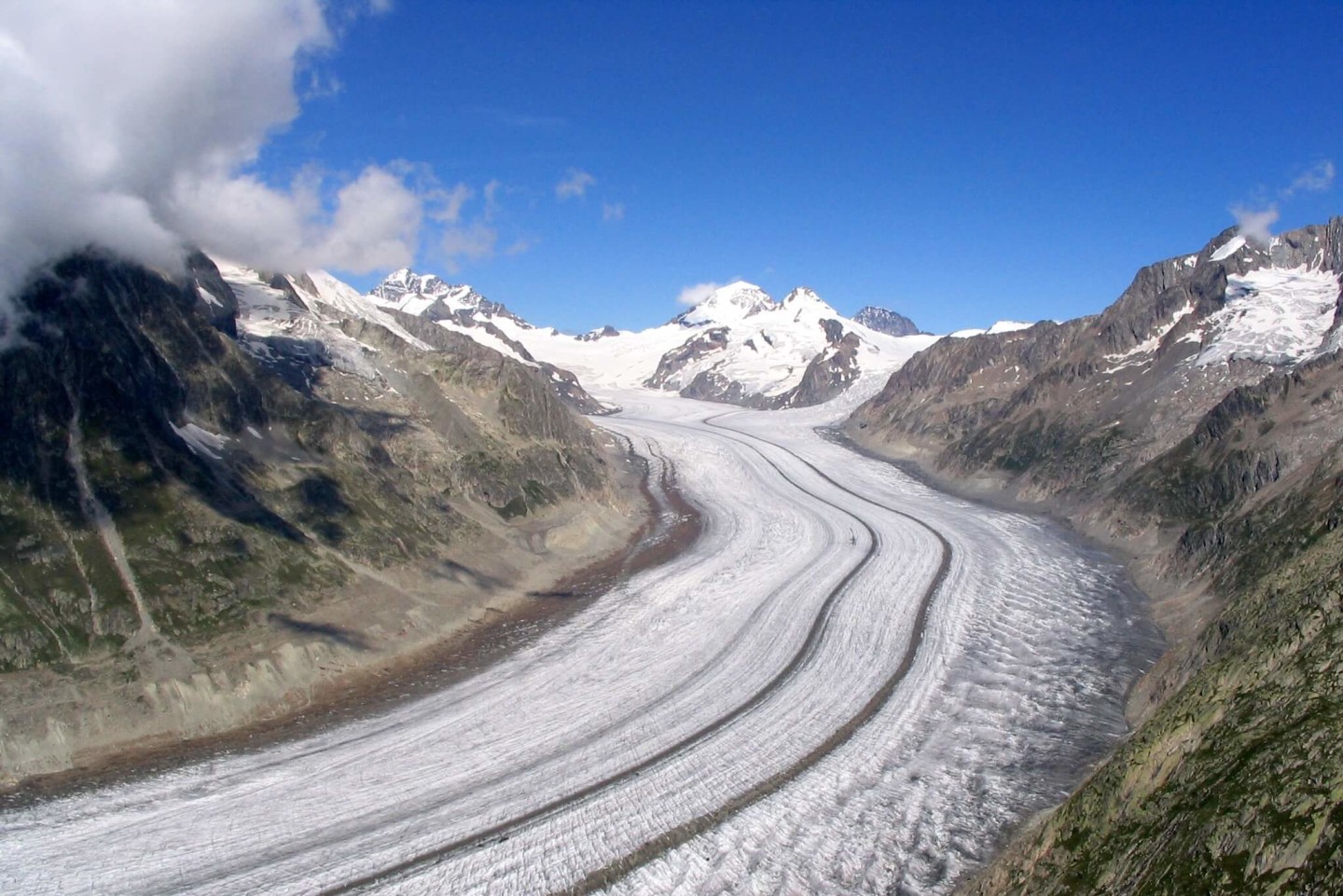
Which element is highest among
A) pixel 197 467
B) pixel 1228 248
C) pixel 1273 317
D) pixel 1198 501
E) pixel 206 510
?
pixel 1228 248

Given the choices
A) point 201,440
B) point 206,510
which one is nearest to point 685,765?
point 206,510

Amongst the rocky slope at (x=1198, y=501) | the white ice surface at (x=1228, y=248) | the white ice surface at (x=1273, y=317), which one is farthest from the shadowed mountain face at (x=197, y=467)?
the white ice surface at (x=1228, y=248)

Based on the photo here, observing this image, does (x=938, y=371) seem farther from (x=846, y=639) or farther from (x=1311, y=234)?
(x=846, y=639)

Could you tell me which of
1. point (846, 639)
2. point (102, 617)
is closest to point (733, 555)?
point (846, 639)

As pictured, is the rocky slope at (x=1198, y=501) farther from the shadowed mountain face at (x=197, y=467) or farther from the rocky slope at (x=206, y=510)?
the shadowed mountain face at (x=197, y=467)

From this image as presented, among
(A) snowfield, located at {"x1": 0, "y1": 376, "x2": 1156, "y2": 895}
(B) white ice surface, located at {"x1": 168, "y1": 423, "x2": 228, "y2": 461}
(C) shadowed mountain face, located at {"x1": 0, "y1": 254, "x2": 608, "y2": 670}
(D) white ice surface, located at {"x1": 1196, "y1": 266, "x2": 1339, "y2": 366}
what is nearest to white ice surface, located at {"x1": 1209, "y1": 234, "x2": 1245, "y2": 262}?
(D) white ice surface, located at {"x1": 1196, "y1": 266, "x2": 1339, "y2": 366}

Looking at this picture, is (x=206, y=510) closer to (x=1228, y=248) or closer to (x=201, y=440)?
(x=201, y=440)

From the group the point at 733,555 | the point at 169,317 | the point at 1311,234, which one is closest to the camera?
the point at 169,317
